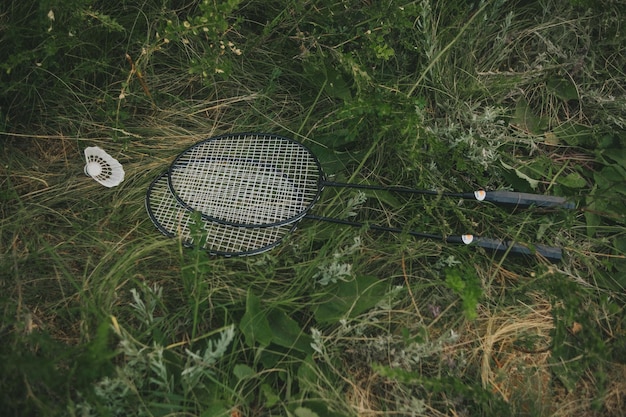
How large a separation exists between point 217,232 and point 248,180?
25 centimetres

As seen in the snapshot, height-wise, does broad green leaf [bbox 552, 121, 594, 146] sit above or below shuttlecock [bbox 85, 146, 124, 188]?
below

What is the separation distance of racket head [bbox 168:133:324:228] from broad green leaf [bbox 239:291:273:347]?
31 cm

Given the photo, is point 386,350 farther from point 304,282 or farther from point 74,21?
point 74,21

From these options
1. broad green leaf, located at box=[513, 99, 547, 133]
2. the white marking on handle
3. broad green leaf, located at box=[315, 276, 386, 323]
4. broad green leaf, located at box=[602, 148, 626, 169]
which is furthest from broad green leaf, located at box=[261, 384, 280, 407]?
broad green leaf, located at box=[602, 148, 626, 169]

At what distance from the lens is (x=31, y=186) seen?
2254mm

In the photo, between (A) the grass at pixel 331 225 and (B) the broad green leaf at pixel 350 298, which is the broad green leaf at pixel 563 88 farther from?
(B) the broad green leaf at pixel 350 298

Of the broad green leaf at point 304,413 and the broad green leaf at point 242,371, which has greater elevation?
the broad green leaf at point 242,371

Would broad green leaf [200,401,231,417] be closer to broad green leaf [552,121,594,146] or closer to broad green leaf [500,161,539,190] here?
broad green leaf [500,161,539,190]

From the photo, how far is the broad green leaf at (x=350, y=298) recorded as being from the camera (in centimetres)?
187

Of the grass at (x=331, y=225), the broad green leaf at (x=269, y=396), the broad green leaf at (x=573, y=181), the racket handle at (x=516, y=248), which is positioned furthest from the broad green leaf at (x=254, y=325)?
the broad green leaf at (x=573, y=181)

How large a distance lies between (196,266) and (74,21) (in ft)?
3.73

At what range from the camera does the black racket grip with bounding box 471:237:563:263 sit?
1.97m

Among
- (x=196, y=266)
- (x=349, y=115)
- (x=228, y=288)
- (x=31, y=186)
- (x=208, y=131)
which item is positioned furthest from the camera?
(x=208, y=131)

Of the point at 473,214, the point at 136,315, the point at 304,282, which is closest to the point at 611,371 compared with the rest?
the point at 473,214
